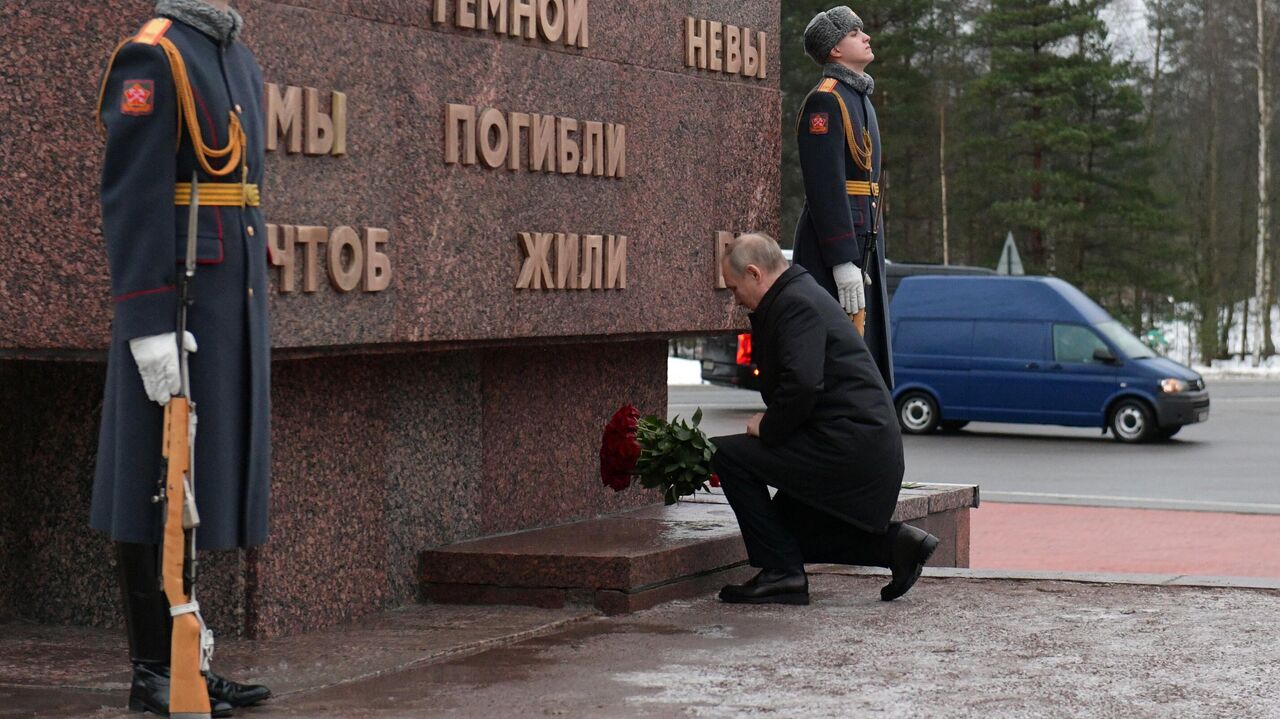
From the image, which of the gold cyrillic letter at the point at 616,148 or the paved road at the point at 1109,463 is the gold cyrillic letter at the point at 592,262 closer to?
the gold cyrillic letter at the point at 616,148

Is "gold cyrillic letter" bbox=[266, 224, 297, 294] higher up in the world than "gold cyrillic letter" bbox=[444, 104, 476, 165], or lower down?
lower down

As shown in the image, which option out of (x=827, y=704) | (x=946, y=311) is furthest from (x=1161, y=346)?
(x=827, y=704)

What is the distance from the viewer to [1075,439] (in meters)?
19.6

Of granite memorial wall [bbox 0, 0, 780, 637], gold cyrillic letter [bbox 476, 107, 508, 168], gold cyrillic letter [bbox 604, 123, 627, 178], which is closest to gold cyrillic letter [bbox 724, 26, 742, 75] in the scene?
granite memorial wall [bbox 0, 0, 780, 637]

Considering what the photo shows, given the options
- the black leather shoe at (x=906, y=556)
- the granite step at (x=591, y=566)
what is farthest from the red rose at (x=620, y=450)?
the black leather shoe at (x=906, y=556)

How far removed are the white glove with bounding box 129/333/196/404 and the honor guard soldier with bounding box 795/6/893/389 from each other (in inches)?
142

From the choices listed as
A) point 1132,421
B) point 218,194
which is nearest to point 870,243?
point 218,194

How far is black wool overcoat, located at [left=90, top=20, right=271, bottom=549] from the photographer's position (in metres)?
4.75

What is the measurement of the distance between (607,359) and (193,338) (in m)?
3.47

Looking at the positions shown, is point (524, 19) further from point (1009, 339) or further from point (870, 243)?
point (1009, 339)

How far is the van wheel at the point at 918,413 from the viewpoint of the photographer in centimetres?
1998

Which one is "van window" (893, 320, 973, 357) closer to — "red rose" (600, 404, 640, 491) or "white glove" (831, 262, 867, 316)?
"white glove" (831, 262, 867, 316)

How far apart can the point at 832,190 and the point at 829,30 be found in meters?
0.70

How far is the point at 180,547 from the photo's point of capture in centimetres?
479
